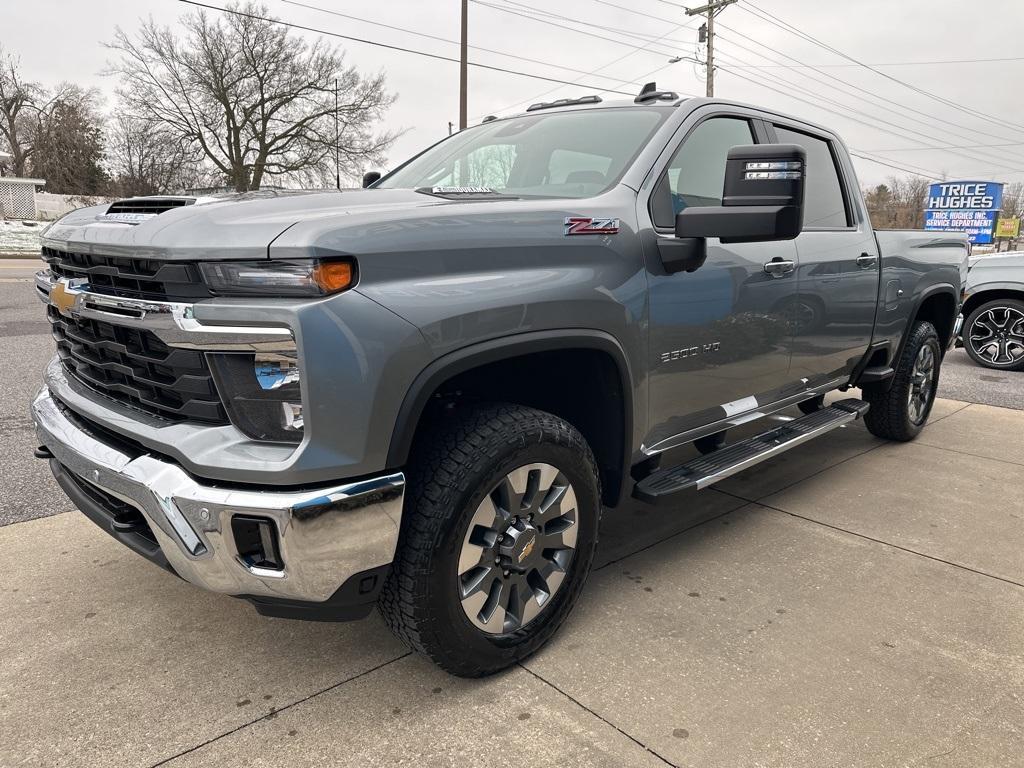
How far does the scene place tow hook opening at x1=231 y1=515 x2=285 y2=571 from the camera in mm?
1896

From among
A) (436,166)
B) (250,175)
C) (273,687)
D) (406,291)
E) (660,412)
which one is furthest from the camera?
(250,175)

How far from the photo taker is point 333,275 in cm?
191

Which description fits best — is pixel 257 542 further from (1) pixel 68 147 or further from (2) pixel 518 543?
(1) pixel 68 147

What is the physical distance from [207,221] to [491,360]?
2.82ft

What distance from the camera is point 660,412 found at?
2.90 m

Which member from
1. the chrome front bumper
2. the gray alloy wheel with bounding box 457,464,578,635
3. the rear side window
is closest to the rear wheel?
the rear side window

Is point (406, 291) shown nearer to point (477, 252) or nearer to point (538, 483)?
point (477, 252)

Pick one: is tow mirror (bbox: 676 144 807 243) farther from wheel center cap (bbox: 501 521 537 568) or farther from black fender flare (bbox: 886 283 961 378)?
black fender flare (bbox: 886 283 961 378)

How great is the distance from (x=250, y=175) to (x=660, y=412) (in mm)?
37312

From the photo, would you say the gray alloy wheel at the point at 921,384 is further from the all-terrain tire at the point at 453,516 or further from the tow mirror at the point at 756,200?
the all-terrain tire at the point at 453,516

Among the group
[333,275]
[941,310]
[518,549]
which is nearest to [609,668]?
[518,549]

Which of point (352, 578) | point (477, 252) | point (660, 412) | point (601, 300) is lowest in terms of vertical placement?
point (352, 578)

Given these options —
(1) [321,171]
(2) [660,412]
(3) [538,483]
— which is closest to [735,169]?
(2) [660,412]

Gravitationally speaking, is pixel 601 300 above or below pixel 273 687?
above
